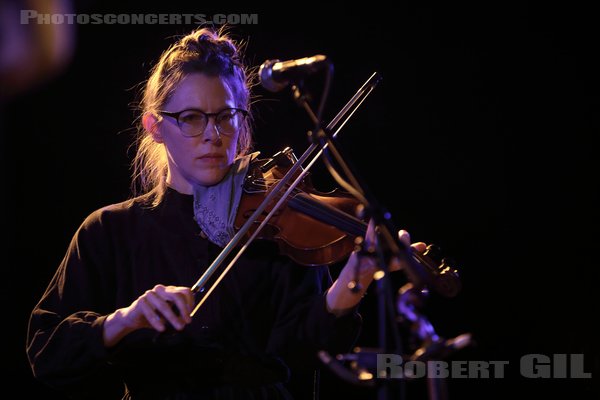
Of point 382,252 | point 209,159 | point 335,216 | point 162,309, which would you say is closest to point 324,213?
point 335,216

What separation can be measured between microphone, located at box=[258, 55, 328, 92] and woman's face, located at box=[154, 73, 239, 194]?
0.47 meters

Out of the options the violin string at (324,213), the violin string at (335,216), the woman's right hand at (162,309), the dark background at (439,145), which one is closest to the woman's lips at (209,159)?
the violin string at (324,213)

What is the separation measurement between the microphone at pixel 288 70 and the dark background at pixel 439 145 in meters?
1.29

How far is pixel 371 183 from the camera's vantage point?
2.61m

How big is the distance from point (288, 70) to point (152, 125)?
2.34ft

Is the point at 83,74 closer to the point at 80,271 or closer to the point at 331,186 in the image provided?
the point at 331,186

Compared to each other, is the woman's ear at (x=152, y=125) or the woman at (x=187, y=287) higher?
the woman's ear at (x=152, y=125)

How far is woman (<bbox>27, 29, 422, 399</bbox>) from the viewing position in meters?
1.58

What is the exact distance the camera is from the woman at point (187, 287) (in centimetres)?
158

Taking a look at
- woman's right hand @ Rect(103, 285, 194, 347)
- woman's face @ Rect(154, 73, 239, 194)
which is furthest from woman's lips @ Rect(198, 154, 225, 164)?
woman's right hand @ Rect(103, 285, 194, 347)

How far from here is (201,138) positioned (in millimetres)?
1699

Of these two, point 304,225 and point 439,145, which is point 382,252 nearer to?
point 304,225

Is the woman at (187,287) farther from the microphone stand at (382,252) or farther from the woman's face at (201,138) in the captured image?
the microphone stand at (382,252)

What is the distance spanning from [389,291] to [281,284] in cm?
73
